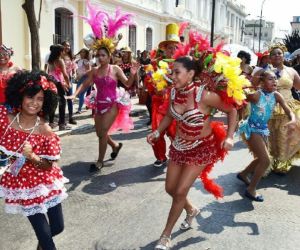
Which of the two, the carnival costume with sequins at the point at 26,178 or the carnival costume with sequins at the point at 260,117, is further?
the carnival costume with sequins at the point at 260,117

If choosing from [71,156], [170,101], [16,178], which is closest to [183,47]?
[170,101]

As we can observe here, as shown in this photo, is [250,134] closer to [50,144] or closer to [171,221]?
[171,221]

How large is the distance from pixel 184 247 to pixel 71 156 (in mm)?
3610

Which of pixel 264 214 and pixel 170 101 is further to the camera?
pixel 264 214

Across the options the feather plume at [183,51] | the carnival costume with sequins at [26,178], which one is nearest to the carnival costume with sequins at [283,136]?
the feather plume at [183,51]

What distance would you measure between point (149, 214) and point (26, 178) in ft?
6.11

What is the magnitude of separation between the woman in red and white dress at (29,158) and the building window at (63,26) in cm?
1492

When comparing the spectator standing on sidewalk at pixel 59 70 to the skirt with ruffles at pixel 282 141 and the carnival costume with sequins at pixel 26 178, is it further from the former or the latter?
the carnival costume with sequins at pixel 26 178

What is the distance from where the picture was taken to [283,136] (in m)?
6.07

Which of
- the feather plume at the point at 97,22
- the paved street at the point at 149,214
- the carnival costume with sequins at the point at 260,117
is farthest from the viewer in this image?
the feather plume at the point at 97,22

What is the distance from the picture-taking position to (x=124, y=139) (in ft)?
27.8

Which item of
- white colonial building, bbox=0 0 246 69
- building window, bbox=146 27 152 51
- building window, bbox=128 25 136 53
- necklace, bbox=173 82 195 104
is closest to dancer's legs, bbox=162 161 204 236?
necklace, bbox=173 82 195 104

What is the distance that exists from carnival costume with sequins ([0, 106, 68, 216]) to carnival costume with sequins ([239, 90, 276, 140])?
113 inches

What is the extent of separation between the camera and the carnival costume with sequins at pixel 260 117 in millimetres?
5086
